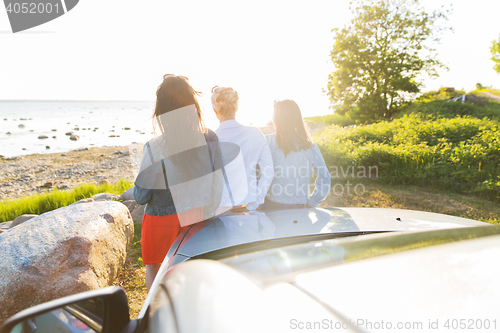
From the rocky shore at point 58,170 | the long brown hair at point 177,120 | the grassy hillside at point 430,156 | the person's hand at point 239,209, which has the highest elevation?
the long brown hair at point 177,120

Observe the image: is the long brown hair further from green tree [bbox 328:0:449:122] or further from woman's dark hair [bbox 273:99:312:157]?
green tree [bbox 328:0:449:122]

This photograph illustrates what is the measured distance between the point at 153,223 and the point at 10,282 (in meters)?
1.45

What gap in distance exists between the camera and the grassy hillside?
6734mm

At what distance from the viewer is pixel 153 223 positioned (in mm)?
2396

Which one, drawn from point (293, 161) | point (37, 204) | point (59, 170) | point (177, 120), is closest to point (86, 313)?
point (177, 120)

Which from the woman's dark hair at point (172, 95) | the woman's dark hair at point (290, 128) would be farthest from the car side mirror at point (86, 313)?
the woman's dark hair at point (290, 128)

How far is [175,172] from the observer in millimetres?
2293

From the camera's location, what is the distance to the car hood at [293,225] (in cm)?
156

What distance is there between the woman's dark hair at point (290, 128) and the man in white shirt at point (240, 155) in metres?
→ 0.37

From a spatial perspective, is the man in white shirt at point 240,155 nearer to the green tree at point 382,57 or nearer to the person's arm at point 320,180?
the person's arm at point 320,180

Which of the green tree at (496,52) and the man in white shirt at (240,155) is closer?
the man in white shirt at (240,155)

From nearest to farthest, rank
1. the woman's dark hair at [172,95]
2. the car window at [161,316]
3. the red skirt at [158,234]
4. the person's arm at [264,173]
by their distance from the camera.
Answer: the car window at [161,316] < the woman's dark hair at [172,95] < the red skirt at [158,234] < the person's arm at [264,173]

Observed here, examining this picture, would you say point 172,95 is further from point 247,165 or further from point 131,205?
point 131,205

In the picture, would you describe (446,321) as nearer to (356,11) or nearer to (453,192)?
(453,192)
